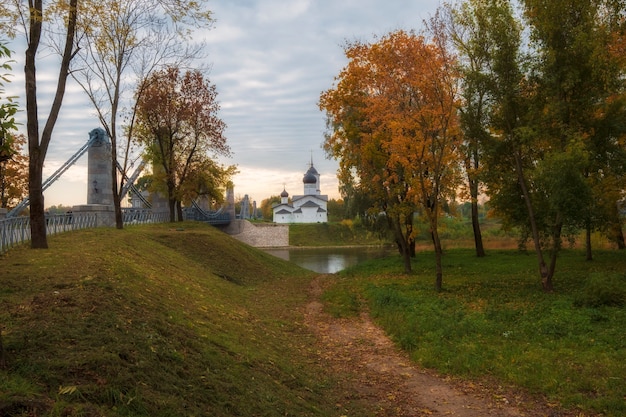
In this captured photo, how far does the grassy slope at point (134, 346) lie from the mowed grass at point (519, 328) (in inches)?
106

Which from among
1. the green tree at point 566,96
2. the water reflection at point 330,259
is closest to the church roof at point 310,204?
the water reflection at point 330,259

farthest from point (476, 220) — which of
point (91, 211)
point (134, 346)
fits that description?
point (134, 346)

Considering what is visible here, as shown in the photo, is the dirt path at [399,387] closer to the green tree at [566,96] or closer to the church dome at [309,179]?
the green tree at [566,96]

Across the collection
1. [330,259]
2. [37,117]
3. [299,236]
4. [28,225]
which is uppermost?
[37,117]

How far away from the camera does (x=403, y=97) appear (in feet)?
59.4

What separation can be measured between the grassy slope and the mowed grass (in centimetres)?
269

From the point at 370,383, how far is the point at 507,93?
452 inches

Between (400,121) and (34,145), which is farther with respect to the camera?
(400,121)

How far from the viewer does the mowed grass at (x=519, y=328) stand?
24.7ft

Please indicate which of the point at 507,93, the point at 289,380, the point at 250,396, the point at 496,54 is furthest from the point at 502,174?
the point at 250,396

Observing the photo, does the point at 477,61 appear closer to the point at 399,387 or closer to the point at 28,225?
the point at 399,387

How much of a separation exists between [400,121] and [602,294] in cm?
901

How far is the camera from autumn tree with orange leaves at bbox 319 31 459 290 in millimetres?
16750

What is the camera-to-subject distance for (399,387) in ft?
27.4
